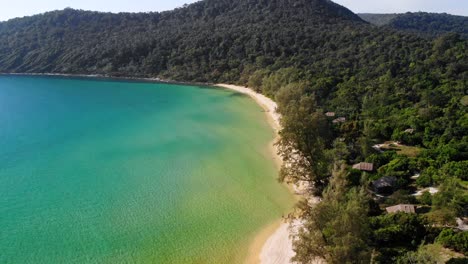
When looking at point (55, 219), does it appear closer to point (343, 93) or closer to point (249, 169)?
point (249, 169)

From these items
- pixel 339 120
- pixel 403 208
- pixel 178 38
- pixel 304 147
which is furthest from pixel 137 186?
pixel 178 38

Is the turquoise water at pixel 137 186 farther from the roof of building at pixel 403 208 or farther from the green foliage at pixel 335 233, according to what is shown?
the roof of building at pixel 403 208

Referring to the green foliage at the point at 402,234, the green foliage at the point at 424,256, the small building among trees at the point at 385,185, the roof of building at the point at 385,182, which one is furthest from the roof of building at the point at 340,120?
the green foliage at the point at 424,256

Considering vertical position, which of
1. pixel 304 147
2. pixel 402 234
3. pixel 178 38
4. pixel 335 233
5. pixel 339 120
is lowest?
pixel 402 234

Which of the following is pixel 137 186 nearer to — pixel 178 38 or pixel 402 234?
pixel 402 234

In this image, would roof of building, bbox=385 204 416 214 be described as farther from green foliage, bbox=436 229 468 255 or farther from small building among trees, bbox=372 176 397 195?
small building among trees, bbox=372 176 397 195

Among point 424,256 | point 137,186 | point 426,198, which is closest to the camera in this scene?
point 424,256
